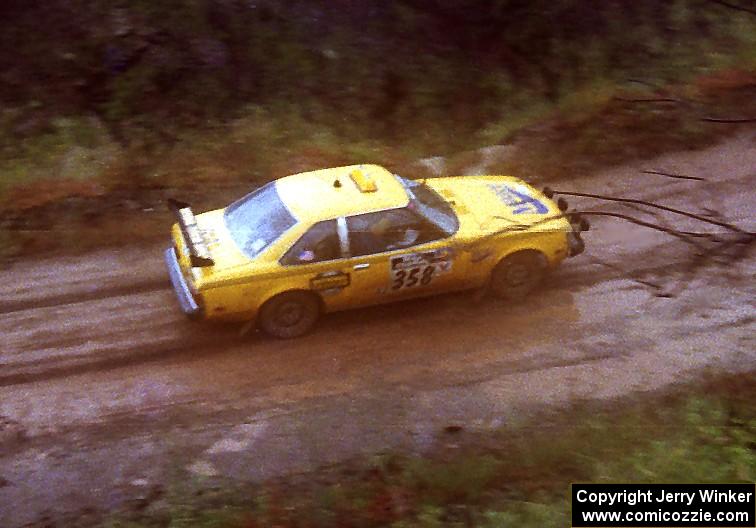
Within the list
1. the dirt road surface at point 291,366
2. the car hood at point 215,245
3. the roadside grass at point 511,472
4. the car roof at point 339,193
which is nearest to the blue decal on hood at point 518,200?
the dirt road surface at point 291,366

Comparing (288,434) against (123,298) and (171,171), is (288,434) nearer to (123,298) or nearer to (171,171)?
(123,298)

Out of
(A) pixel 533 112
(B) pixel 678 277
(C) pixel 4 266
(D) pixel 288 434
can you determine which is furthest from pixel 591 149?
(C) pixel 4 266

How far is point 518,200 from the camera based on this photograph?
901 cm

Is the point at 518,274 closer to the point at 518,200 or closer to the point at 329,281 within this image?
the point at 518,200

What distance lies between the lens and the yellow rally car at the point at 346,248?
7.84 meters

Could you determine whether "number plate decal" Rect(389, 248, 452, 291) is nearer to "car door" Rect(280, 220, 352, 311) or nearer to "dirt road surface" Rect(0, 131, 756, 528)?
"car door" Rect(280, 220, 352, 311)

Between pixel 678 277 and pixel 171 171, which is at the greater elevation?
pixel 171 171

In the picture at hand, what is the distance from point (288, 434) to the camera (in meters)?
7.24

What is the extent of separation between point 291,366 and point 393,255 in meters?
1.58

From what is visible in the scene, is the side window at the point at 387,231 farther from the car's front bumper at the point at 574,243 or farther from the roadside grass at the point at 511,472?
the roadside grass at the point at 511,472

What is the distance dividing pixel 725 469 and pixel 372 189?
441 cm

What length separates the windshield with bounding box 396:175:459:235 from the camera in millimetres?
8312

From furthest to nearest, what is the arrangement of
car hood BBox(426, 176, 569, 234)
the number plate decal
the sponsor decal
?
1. car hood BBox(426, 176, 569, 234)
2. the number plate decal
3. the sponsor decal

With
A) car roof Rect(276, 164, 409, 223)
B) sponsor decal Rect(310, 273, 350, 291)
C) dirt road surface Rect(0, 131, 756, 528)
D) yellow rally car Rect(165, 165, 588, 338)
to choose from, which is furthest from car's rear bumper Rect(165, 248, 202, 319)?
car roof Rect(276, 164, 409, 223)
